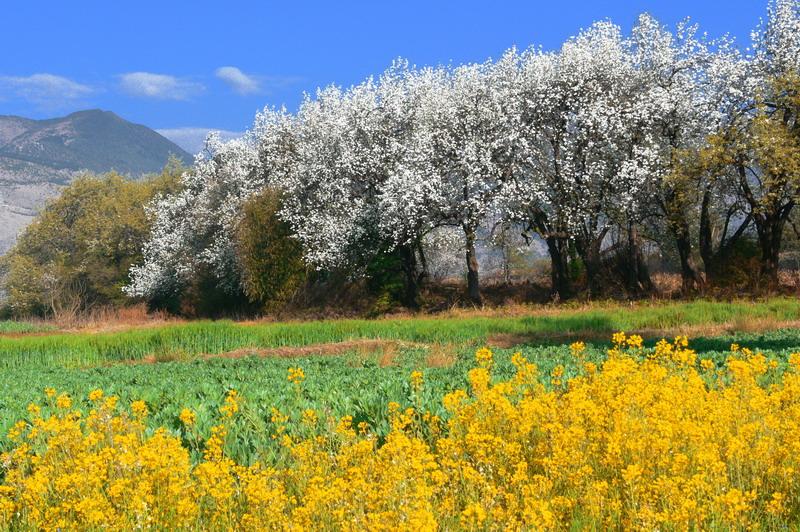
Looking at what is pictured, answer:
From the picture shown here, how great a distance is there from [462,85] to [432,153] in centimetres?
607

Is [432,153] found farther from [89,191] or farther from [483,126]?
[89,191]

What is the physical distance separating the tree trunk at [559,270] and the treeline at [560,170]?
0.09m

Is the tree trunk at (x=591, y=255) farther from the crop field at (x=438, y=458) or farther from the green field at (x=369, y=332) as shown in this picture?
the crop field at (x=438, y=458)

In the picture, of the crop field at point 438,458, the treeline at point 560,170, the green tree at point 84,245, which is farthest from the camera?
the green tree at point 84,245

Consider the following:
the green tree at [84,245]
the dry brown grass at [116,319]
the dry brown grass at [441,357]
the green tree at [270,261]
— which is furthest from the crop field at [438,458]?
the green tree at [84,245]

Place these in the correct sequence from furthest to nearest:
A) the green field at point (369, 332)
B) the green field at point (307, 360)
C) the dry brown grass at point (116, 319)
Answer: the dry brown grass at point (116, 319) < the green field at point (369, 332) < the green field at point (307, 360)

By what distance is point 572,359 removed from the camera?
16328mm

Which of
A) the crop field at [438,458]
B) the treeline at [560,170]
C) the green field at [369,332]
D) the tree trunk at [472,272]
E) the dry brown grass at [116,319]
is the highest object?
the treeline at [560,170]

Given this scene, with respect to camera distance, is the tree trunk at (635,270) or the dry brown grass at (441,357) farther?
the tree trunk at (635,270)

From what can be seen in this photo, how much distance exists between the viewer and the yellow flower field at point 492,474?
5211mm

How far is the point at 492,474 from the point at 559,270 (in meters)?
34.0

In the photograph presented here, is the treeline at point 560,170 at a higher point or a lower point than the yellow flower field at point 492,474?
higher

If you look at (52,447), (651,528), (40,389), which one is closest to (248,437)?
(52,447)

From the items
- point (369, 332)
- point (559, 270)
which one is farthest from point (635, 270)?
point (369, 332)
